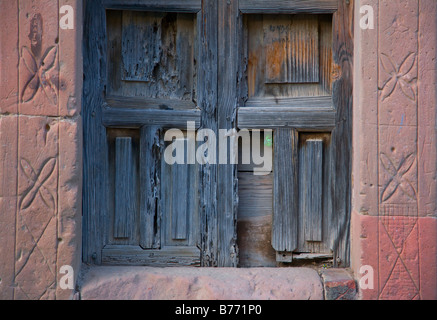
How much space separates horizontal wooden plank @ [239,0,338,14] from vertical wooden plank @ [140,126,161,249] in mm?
897

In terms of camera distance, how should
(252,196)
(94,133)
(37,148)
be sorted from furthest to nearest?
1. (252,196)
2. (94,133)
3. (37,148)

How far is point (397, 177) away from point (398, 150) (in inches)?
5.6

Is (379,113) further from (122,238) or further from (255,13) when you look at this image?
(122,238)

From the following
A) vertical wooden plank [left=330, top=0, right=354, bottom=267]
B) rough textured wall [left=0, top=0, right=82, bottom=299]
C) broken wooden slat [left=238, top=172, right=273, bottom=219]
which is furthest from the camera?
broken wooden slat [left=238, top=172, right=273, bottom=219]

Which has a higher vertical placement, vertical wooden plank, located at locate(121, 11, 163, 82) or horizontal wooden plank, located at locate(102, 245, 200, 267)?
vertical wooden plank, located at locate(121, 11, 163, 82)

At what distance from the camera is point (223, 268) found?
7.86ft

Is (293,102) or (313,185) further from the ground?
(293,102)

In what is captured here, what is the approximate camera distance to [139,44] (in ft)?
8.00

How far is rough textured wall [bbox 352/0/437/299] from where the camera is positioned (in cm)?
217

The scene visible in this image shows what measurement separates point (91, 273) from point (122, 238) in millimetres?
267
